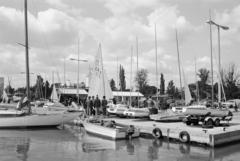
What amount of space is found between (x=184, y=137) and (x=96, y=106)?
10.6m

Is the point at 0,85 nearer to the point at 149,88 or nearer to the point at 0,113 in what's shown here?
the point at 0,113

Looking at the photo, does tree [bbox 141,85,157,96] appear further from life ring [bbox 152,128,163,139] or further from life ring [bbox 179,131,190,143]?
life ring [bbox 179,131,190,143]

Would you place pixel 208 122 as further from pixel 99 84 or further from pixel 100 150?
pixel 99 84

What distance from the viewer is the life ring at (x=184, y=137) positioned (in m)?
17.9

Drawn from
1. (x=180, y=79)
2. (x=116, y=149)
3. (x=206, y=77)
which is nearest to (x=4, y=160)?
(x=116, y=149)

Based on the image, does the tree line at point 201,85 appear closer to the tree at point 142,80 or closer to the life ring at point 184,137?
the tree at point 142,80

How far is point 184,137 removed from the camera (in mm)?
18094

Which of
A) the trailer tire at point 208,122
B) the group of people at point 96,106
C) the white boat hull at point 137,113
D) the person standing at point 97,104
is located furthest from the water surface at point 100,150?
the white boat hull at point 137,113

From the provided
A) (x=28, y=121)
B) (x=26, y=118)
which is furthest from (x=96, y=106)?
(x=26, y=118)

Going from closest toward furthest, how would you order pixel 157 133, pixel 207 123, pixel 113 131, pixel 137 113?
pixel 113 131, pixel 157 133, pixel 207 123, pixel 137 113

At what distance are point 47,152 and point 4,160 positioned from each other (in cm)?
237

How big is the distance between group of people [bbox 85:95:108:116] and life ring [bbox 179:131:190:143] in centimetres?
1027

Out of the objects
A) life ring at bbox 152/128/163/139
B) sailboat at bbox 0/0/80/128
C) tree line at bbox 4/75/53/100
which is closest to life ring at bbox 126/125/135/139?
life ring at bbox 152/128/163/139

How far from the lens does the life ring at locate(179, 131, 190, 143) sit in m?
17.9
